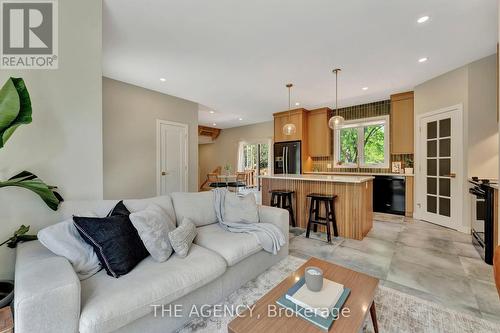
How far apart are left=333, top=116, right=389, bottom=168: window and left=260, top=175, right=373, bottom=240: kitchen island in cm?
232

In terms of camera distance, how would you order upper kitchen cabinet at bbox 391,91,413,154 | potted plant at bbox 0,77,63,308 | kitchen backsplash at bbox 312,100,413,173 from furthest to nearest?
kitchen backsplash at bbox 312,100,413,173 < upper kitchen cabinet at bbox 391,91,413,154 < potted plant at bbox 0,77,63,308

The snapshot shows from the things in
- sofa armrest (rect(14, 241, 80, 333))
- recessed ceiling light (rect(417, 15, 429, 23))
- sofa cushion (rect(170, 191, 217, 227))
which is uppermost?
recessed ceiling light (rect(417, 15, 429, 23))

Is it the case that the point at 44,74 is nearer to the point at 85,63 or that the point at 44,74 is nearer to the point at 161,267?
the point at 85,63

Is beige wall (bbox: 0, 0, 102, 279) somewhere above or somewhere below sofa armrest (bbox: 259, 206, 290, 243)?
above

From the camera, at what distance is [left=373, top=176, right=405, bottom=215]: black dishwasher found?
479 centimetres

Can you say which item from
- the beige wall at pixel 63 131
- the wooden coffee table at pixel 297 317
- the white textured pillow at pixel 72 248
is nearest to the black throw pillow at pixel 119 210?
the white textured pillow at pixel 72 248

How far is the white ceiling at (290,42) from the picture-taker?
225cm

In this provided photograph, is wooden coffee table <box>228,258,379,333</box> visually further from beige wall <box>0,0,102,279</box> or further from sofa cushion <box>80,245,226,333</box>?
beige wall <box>0,0,102,279</box>

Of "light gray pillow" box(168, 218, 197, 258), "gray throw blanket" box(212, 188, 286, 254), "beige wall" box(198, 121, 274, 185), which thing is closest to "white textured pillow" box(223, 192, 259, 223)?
"gray throw blanket" box(212, 188, 286, 254)

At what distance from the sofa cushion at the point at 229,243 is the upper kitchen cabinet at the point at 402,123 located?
14.9ft

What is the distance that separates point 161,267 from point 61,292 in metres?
0.58

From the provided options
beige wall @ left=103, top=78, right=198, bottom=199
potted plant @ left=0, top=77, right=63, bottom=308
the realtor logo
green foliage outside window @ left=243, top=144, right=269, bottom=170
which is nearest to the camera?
potted plant @ left=0, top=77, right=63, bottom=308

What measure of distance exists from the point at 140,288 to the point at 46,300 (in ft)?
1.38

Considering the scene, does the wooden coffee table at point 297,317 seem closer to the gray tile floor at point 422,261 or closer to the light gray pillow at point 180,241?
the light gray pillow at point 180,241
